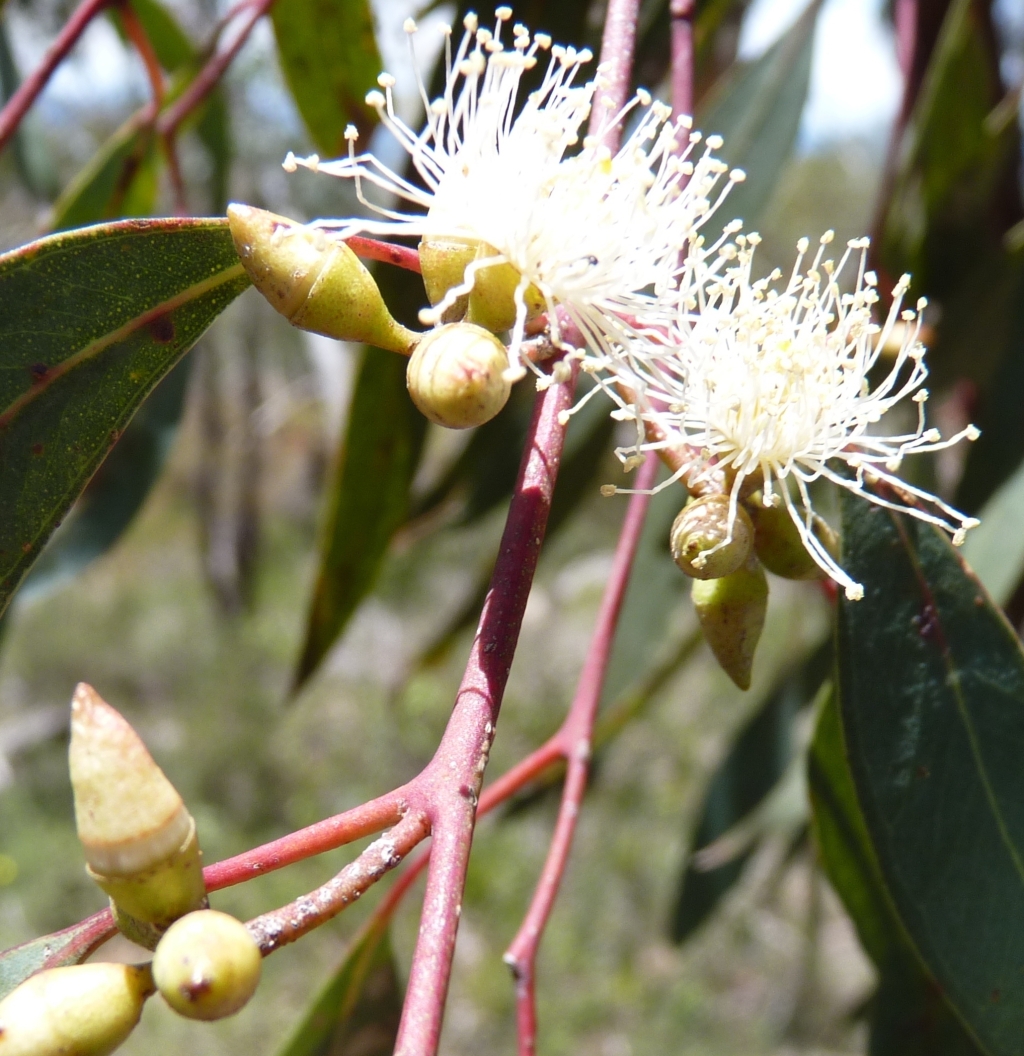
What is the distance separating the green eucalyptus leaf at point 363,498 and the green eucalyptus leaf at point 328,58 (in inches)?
12.4

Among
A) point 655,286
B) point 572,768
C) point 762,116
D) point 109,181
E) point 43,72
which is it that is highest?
point 109,181

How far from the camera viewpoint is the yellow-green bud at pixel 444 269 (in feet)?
2.03

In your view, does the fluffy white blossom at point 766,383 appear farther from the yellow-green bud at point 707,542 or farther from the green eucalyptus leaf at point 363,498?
the green eucalyptus leaf at point 363,498

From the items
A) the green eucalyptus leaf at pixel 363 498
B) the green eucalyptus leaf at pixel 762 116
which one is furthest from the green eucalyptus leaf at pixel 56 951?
the green eucalyptus leaf at pixel 762 116

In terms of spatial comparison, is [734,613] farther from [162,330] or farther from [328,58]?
[328,58]

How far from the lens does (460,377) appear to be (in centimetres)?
53

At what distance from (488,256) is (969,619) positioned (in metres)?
0.44

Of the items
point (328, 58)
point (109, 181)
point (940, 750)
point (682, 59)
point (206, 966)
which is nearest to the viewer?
point (206, 966)

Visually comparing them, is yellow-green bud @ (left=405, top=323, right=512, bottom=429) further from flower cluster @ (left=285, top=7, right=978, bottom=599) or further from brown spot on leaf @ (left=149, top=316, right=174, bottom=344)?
brown spot on leaf @ (left=149, top=316, right=174, bottom=344)

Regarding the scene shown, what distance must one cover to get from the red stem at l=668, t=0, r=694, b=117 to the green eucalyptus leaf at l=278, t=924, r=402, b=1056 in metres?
0.78

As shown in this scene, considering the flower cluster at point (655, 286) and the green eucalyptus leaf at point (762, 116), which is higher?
the green eucalyptus leaf at point (762, 116)

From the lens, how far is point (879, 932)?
1.05 metres

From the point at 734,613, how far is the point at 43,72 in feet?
2.85

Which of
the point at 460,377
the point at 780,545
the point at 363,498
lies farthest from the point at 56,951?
the point at 363,498
